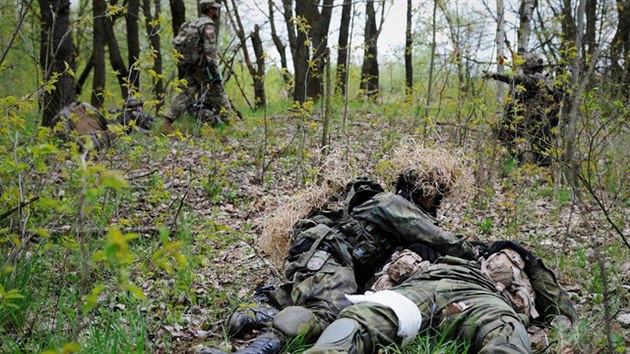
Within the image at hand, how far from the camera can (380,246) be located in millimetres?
4102

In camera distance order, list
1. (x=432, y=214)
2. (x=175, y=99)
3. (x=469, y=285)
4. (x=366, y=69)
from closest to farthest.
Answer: (x=469, y=285) → (x=432, y=214) → (x=175, y=99) → (x=366, y=69)

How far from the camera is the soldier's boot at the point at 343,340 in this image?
2.66 m

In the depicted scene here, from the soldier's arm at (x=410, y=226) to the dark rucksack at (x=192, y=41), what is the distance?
676cm

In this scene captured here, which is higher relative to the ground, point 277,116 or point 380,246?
point 277,116

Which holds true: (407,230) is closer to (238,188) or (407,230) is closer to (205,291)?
(205,291)

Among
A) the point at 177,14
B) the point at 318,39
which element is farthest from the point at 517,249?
the point at 177,14

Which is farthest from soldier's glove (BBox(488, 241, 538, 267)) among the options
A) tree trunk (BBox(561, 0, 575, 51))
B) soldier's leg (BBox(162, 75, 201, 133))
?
soldier's leg (BBox(162, 75, 201, 133))

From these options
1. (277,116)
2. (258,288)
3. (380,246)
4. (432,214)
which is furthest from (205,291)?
(277,116)

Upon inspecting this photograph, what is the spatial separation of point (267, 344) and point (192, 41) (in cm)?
778

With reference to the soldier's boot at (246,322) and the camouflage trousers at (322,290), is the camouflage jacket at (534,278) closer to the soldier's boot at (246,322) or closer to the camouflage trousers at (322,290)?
the camouflage trousers at (322,290)

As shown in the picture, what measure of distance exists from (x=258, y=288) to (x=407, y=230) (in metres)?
1.28

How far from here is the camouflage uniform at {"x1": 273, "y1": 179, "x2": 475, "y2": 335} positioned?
3648 mm

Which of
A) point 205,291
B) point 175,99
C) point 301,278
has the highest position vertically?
point 175,99

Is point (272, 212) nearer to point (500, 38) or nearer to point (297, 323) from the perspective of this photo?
point (297, 323)
